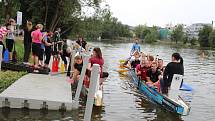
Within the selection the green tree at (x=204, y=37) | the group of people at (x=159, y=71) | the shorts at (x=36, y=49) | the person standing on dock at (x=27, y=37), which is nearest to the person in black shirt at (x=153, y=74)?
the group of people at (x=159, y=71)

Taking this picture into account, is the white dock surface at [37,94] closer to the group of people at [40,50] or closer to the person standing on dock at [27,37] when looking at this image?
the group of people at [40,50]

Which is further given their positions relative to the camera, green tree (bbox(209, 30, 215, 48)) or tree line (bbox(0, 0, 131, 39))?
green tree (bbox(209, 30, 215, 48))

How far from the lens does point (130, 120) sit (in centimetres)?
1071

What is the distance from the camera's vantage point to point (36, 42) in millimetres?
14531

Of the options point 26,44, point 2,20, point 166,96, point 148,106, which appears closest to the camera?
point 166,96

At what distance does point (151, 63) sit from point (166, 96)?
9.96 ft

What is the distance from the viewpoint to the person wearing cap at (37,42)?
1439 cm

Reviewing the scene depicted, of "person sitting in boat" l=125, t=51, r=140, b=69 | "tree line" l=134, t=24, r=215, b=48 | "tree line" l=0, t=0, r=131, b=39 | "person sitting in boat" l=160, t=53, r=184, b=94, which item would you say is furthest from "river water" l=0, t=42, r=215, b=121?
"tree line" l=134, t=24, r=215, b=48

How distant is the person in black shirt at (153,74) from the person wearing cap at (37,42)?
15.2 ft

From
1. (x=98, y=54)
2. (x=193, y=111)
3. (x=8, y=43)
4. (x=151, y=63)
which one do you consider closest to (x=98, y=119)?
(x=98, y=54)

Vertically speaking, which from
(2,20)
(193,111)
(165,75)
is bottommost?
(193,111)

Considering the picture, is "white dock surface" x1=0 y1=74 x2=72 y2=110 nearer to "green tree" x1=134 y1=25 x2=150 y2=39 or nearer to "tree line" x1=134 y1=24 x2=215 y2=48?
"tree line" x1=134 y1=24 x2=215 y2=48

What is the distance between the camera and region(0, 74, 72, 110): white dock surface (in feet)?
32.3

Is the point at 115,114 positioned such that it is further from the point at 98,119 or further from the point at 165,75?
the point at 165,75
